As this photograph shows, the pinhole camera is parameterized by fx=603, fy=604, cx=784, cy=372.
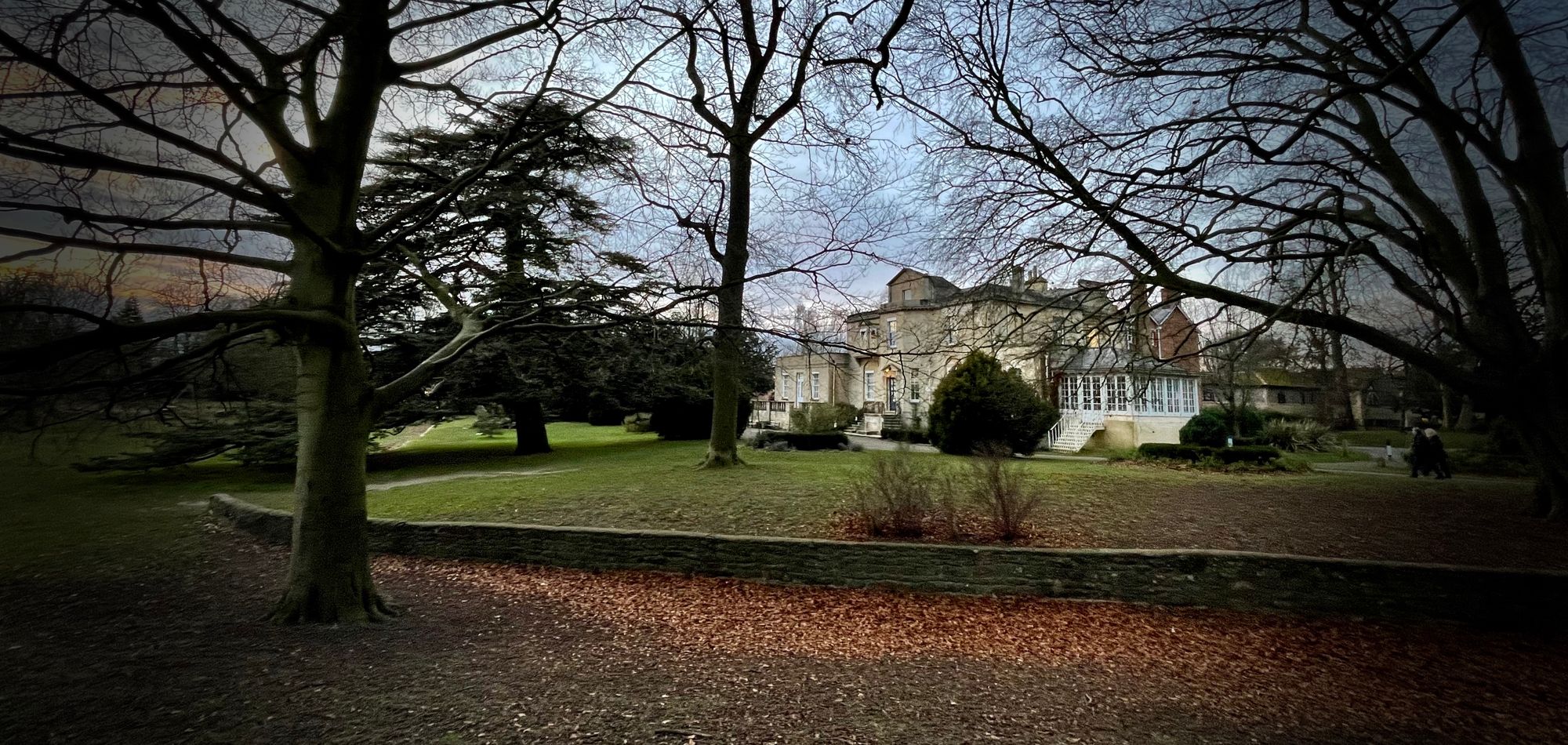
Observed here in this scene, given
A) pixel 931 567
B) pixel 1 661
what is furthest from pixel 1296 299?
pixel 1 661

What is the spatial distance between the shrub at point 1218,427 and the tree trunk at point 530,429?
21.9 meters

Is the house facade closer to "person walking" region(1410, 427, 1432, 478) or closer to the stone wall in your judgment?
"person walking" region(1410, 427, 1432, 478)

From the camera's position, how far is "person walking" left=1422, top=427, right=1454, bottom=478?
11375mm

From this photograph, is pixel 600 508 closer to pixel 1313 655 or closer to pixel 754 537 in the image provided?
pixel 754 537

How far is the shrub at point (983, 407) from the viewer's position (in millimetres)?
16031

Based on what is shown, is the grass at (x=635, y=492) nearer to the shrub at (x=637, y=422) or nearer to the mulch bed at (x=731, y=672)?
the mulch bed at (x=731, y=672)

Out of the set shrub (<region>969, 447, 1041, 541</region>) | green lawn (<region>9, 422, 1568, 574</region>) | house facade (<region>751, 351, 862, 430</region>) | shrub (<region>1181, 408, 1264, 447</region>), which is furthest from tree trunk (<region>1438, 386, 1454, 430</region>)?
house facade (<region>751, 351, 862, 430</region>)

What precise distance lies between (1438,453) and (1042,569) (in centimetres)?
1099

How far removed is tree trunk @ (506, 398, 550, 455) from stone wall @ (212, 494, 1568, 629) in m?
10.9

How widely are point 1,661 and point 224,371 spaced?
7.79 ft

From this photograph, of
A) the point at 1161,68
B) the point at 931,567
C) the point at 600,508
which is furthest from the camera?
the point at 600,508

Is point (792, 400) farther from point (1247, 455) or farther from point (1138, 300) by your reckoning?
point (1138, 300)

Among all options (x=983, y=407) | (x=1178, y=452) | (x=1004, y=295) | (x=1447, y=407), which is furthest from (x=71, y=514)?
(x=1178, y=452)

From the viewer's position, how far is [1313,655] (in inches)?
198
